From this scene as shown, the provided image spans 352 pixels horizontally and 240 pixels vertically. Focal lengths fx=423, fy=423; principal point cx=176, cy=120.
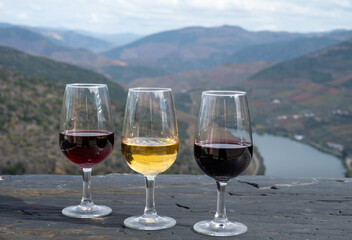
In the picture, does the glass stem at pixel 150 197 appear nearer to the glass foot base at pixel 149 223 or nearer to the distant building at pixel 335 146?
the glass foot base at pixel 149 223

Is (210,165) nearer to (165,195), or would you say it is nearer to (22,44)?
(165,195)

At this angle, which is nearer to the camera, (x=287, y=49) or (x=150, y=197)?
(x=150, y=197)

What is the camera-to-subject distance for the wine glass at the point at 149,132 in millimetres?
1263

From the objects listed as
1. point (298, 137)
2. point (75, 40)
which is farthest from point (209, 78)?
point (75, 40)

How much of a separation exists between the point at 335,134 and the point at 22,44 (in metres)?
78.5

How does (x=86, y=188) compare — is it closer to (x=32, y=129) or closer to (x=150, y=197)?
(x=150, y=197)

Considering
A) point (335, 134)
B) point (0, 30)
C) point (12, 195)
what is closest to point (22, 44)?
point (0, 30)

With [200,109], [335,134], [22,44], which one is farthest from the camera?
[22,44]

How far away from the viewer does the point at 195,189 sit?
70.5 inches

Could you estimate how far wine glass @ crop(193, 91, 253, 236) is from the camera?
4.08 ft

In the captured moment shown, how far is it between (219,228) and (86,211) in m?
0.46

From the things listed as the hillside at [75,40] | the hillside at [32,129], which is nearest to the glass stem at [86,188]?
the hillside at [32,129]

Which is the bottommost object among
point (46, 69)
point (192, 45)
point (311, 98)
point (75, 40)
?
point (311, 98)

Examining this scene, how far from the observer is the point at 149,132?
127cm
